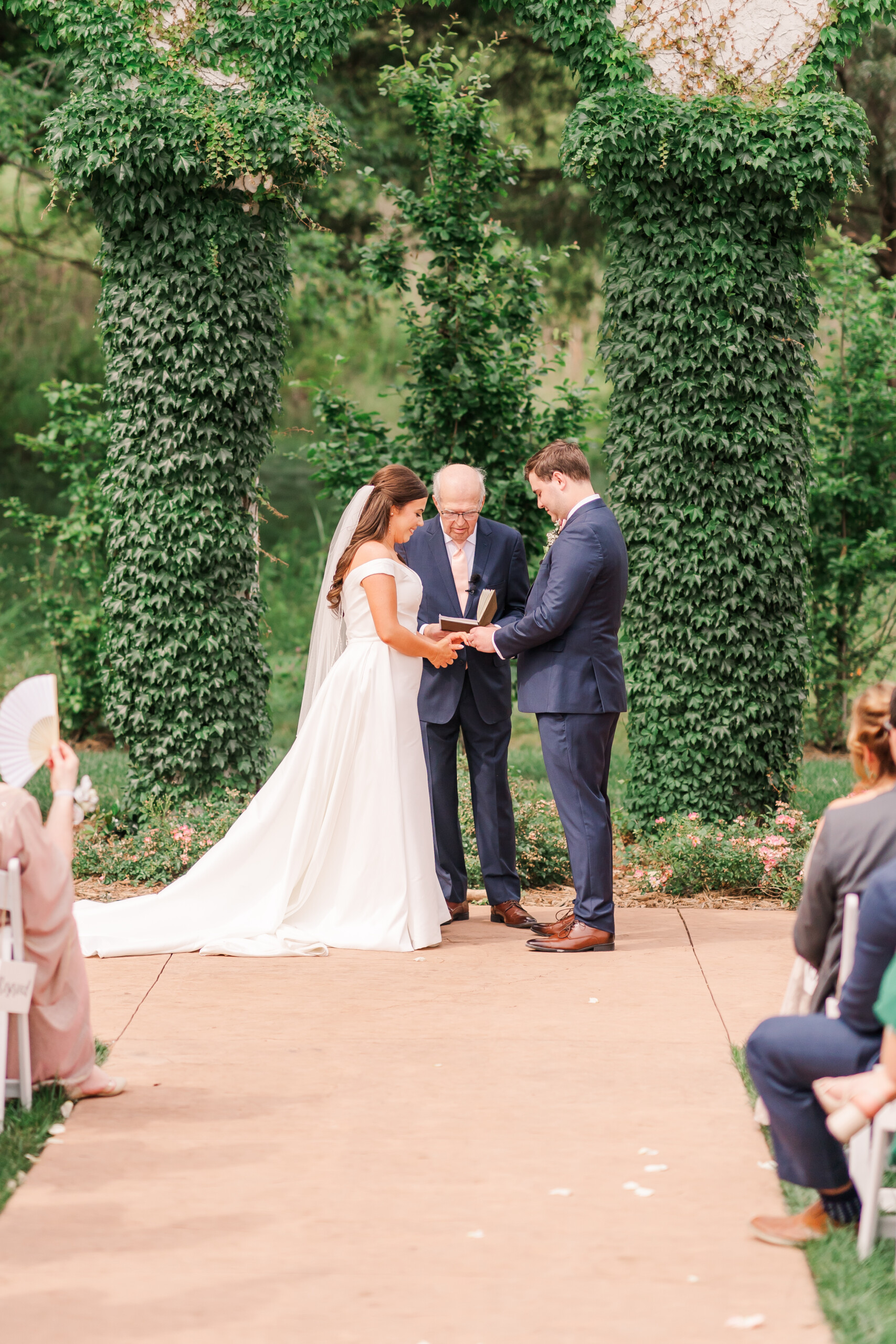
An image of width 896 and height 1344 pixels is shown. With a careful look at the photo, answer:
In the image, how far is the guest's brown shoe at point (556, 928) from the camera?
5879mm

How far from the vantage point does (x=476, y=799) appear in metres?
6.23

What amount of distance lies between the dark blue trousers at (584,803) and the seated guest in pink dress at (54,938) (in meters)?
2.37

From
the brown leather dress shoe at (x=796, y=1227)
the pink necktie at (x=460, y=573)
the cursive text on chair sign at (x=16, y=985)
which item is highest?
the pink necktie at (x=460, y=573)

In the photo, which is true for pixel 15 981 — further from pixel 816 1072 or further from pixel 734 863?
pixel 734 863

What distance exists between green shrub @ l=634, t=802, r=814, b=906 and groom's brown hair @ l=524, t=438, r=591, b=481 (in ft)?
7.30

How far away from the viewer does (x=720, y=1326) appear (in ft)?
8.95

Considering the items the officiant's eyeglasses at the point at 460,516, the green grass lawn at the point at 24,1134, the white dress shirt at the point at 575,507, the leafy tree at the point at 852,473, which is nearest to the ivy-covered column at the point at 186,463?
the officiant's eyeglasses at the point at 460,516

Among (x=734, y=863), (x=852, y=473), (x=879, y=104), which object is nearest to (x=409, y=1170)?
(x=734, y=863)

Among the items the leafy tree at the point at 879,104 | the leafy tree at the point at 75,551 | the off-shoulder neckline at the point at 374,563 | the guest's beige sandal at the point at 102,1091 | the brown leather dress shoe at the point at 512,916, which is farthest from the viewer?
the leafy tree at the point at 879,104

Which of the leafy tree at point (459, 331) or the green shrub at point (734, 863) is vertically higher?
the leafy tree at point (459, 331)

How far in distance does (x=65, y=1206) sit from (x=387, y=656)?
123 inches

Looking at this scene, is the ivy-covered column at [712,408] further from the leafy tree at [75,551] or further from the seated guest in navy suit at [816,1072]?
the leafy tree at [75,551]

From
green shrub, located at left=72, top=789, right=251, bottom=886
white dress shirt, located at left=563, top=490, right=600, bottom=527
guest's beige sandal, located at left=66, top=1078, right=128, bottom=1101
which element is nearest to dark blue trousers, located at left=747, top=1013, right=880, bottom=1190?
guest's beige sandal, located at left=66, top=1078, right=128, bottom=1101

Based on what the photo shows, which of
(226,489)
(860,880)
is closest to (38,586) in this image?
(226,489)
